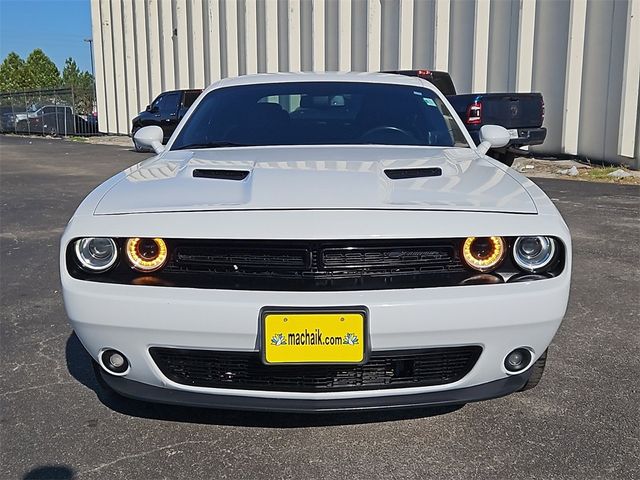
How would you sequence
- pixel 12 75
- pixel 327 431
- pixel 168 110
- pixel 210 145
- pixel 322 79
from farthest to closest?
pixel 12 75
pixel 168 110
pixel 322 79
pixel 210 145
pixel 327 431

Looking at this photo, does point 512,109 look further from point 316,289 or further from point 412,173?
point 316,289

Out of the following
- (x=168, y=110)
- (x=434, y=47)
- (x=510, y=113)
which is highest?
(x=434, y=47)

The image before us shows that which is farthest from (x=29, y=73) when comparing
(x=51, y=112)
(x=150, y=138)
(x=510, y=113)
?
(x=150, y=138)

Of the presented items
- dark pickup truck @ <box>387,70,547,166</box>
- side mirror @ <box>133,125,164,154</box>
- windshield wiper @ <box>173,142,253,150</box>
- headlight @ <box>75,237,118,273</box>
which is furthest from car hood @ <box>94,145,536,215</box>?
dark pickup truck @ <box>387,70,547,166</box>

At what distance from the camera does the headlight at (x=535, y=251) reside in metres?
2.35

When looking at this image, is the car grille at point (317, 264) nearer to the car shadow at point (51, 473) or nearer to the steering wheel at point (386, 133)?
the car shadow at point (51, 473)

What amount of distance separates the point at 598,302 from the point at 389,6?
1357 centimetres

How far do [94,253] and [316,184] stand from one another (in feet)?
2.84

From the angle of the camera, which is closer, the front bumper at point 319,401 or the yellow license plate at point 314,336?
the yellow license plate at point 314,336

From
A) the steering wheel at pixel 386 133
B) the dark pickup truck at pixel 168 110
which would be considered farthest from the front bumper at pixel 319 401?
the dark pickup truck at pixel 168 110

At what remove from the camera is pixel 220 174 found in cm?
275

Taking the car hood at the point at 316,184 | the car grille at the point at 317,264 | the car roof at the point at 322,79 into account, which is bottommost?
the car grille at the point at 317,264

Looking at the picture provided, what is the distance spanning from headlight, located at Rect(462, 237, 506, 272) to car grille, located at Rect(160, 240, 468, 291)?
0.14ft

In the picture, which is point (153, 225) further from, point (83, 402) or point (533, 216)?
point (533, 216)
